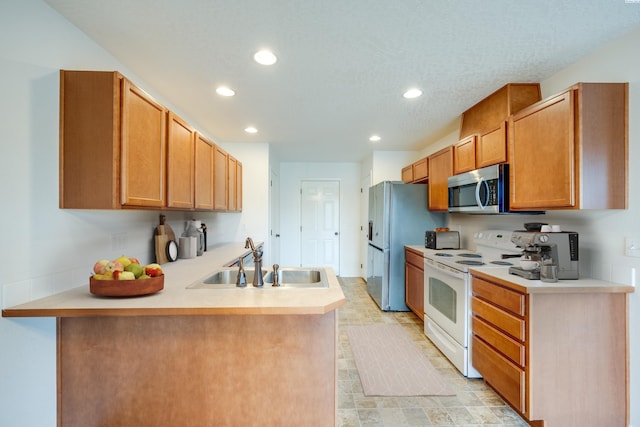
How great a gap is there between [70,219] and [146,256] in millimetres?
898

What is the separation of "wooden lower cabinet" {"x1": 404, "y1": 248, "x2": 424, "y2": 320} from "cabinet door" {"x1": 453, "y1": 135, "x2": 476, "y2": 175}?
1.04 m

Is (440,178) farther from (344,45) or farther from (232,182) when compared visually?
(232,182)

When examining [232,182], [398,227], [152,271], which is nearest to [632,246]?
[398,227]

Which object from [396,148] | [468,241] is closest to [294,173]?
[396,148]

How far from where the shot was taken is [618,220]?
166 centimetres

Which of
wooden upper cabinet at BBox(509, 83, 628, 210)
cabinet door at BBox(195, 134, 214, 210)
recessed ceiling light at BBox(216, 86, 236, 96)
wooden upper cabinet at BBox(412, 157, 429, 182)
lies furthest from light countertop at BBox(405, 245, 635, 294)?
recessed ceiling light at BBox(216, 86, 236, 96)

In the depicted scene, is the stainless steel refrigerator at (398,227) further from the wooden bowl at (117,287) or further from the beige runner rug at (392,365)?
the wooden bowl at (117,287)

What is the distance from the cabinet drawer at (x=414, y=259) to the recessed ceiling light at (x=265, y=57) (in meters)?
2.48

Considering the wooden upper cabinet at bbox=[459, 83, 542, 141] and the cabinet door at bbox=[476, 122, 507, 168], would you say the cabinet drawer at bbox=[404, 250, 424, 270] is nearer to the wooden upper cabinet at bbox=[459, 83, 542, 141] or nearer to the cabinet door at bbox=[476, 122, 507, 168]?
the cabinet door at bbox=[476, 122, 507, 168]

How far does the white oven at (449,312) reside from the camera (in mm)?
2248

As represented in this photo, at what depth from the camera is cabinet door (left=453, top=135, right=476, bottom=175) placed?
2.67m

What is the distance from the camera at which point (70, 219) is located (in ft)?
4.86

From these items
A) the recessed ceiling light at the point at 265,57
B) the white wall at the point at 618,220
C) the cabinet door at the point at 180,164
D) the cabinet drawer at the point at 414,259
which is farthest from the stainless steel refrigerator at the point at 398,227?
the cabinet door at the point at 180,164

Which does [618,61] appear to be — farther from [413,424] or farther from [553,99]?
[413,424]
